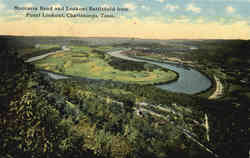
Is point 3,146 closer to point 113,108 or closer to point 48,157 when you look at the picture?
point 48,157

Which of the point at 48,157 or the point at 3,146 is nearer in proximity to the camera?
the point at 3,146

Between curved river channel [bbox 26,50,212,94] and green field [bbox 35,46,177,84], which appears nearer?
A: curved river channel [bbox 26,50,212,94]

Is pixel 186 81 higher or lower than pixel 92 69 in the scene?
lower

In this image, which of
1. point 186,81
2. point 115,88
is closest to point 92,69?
point 115,88

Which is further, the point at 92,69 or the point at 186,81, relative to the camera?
the point at 92,69

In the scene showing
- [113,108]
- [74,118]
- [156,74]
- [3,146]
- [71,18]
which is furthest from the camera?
[156,74]

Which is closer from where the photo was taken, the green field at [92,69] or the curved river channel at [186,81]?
the curved river channel at [186,81]

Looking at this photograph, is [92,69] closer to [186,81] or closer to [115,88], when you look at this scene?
[115,88]

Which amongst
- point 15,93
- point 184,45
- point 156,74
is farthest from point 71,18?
point 184,45
